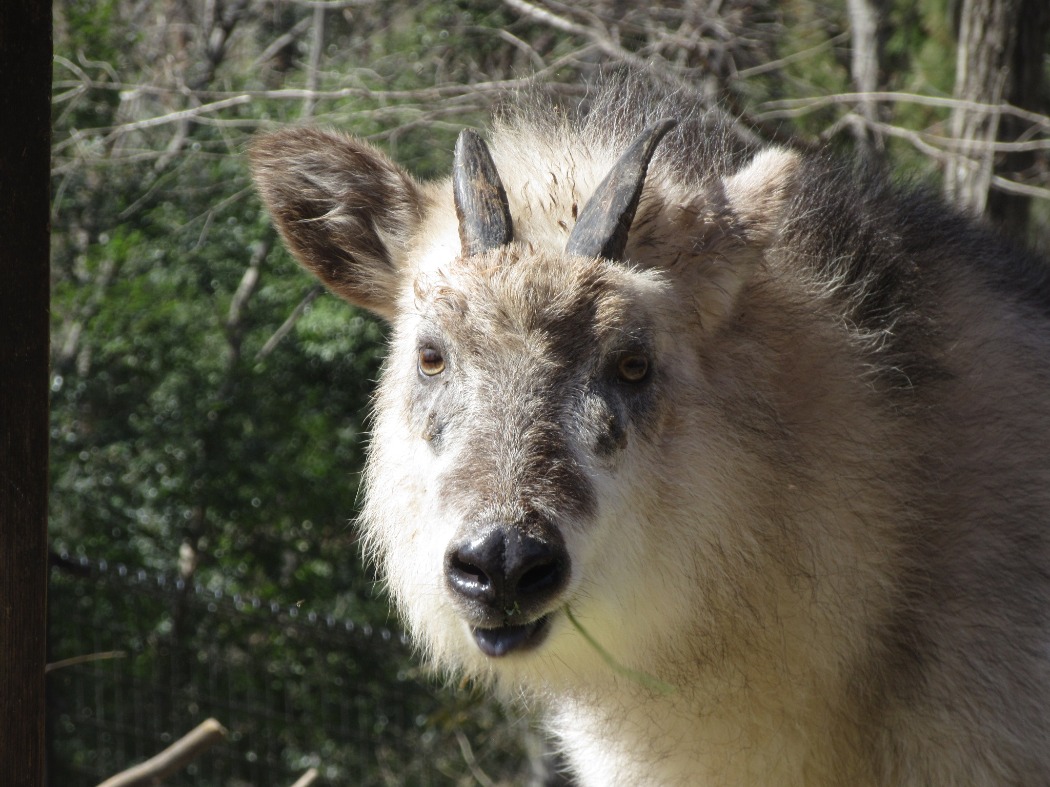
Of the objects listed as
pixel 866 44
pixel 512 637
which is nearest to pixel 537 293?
pixel 512 637

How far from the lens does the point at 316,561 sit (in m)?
8.16

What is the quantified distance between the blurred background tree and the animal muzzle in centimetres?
484

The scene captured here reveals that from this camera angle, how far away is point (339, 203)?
136 inches

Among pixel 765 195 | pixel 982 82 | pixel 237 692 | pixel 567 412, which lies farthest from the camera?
pixel 237 692

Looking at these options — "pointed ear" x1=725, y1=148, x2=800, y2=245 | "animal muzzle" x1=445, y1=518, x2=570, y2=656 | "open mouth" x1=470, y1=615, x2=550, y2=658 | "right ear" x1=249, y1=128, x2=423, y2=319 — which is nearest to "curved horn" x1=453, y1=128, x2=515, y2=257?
"right ear" x1=249, y1=128, x2=423, y2=319

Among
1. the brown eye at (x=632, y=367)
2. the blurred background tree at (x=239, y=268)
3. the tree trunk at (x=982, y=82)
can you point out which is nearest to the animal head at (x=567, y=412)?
the brown eye at (x=632, y=367)

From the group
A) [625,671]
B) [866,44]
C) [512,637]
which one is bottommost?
[625,671]

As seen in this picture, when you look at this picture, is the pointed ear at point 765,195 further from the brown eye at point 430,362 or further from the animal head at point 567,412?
the brown eye at point 430,362

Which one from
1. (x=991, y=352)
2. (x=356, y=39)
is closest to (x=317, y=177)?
(x=991, y=352)

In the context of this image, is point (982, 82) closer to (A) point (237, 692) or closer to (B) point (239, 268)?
(B) point (239, 268)

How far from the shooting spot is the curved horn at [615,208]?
2.83 meters

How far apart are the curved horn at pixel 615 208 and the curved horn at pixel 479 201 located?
0.18 metres

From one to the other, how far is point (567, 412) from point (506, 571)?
0.44 meters

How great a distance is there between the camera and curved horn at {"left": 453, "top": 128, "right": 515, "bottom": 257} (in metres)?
2.90
